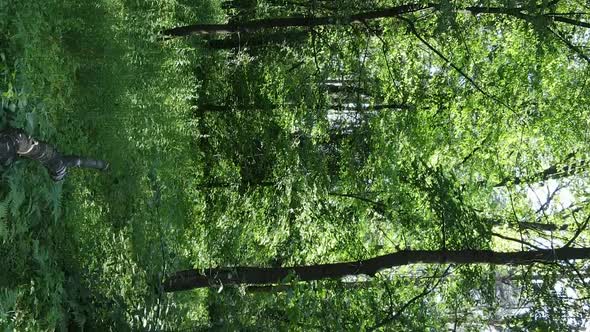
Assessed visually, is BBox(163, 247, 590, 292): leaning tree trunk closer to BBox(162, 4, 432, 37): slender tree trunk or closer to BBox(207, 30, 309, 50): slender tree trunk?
BBox(162, 4, 432, 37): slender tree trunk

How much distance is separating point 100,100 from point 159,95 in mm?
2471

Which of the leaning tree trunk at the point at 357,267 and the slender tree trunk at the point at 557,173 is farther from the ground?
the slender tree trunk at the point at 557,173

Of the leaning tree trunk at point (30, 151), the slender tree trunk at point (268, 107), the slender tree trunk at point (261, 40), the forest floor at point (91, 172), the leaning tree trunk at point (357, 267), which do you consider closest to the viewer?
the leaning tree trunk at point (30, 151)

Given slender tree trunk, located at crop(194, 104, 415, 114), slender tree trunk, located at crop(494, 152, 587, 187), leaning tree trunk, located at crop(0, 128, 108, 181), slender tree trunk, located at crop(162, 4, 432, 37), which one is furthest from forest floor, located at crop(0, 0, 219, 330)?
slender tree trunk, located at crop(494, 152, 587, 187)

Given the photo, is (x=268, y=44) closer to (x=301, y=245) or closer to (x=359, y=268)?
(x=301, y=245)

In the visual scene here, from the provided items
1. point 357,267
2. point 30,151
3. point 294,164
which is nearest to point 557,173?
point 294,164

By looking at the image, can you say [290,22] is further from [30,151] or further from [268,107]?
[30,151]

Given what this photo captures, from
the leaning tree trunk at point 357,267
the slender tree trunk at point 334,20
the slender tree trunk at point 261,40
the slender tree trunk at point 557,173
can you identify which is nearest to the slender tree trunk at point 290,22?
the slender tree trunk at point 334,20

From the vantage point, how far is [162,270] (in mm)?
6637

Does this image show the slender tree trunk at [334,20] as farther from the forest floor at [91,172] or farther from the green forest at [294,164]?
the forest floor at [91,172]

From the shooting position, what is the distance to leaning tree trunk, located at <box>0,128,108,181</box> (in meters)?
4.25

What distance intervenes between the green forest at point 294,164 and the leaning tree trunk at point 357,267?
4cm

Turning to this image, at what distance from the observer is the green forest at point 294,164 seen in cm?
660

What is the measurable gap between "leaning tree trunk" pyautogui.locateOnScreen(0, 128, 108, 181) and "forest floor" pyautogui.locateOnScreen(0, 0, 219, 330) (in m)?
0.58
